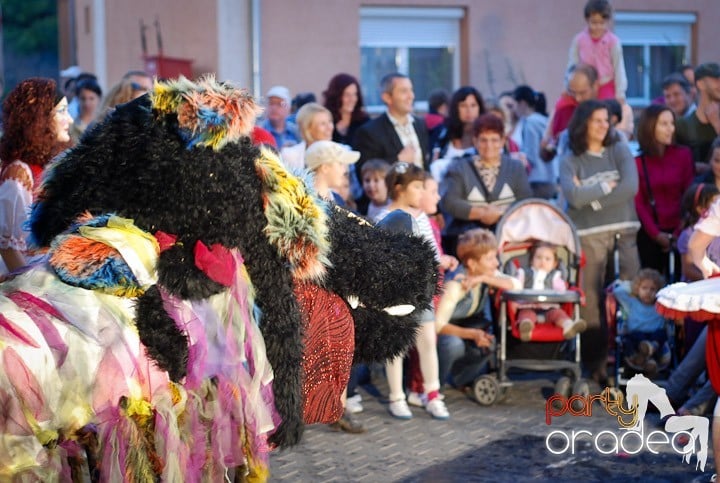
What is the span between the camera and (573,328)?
7.43m

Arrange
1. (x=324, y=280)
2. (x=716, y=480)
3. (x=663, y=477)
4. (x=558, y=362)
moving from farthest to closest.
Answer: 1. (x=558, y=362)
2. (x=663, y=477)
3. (x=716, y=480)
4. (x=324, y=280)

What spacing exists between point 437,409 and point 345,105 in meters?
3.19

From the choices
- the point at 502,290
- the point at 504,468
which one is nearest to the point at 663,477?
the point at 504,468

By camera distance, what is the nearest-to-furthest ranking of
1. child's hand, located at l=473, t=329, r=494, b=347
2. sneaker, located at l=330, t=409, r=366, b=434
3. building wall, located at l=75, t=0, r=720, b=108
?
sneaker, located at l=330, t=409, r=366, b=434 → child's hand, located at l=473, t=329, r=494, b=347 → building wall, located at l=75, t=0, r=720, b=108

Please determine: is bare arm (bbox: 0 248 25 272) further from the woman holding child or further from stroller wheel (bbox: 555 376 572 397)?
the woman holding child

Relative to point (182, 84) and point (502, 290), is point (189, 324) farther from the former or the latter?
point (502, 290)

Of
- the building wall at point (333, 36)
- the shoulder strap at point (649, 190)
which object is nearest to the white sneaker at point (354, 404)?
the shoulder strap at point (649, 190)

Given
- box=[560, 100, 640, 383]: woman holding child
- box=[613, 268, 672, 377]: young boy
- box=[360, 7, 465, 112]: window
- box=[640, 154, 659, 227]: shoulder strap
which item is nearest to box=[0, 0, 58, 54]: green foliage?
box=[360, 7, 465, 112]: window

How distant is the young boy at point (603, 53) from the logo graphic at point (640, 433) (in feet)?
13.3

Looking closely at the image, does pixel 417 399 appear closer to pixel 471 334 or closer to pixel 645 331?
pixel 471 334

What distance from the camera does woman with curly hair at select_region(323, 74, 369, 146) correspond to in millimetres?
9336

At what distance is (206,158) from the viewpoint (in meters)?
3.64

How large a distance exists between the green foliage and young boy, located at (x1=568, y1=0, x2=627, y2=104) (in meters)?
28.1

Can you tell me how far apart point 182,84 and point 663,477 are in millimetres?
3535
